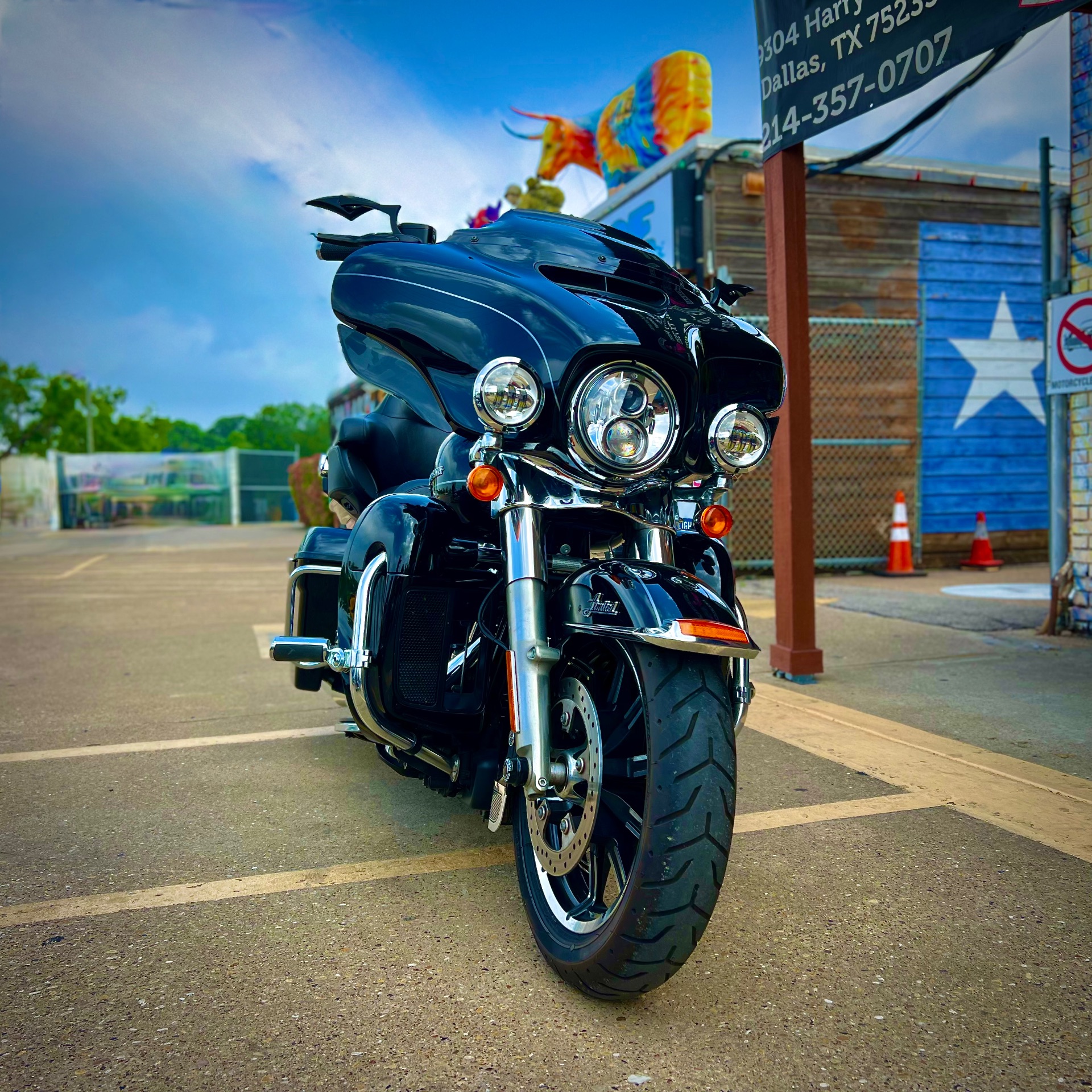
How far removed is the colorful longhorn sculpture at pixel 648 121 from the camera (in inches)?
476

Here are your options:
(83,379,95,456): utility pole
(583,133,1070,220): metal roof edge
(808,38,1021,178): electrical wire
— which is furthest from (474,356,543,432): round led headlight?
(83,379,95,456): utility pole

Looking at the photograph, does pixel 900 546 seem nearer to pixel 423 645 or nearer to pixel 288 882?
pixel 423 645

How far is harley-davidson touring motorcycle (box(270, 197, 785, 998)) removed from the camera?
1990 millimetres

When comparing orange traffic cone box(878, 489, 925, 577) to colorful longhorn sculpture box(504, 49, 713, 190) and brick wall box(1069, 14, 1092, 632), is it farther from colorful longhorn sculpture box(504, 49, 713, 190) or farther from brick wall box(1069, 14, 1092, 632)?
colorful longhorn sculpture box(504, 49, 713, 190)

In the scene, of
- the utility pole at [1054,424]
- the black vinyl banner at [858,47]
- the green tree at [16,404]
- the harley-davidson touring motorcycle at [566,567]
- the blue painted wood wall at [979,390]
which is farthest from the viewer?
the green tree at [16,404]

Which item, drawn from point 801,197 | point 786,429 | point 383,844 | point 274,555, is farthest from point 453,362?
point 274,555

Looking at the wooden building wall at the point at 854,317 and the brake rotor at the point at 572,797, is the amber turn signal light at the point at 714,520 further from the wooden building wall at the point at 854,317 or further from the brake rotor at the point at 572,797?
the wooden building wall at the point at 854,317

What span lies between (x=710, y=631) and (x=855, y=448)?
8.74 metres

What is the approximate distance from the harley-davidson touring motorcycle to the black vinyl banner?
1938 mm

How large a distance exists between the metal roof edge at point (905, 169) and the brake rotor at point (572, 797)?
8.66 m

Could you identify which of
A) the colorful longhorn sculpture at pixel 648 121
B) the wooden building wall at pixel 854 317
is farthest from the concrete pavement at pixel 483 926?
the colorful longhorn sculpture at pixel 648 121

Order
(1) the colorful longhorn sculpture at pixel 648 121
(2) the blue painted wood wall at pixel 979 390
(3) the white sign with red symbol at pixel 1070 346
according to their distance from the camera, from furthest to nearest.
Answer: (1) the colorful longhorn sculpture at pixel 648 121, (2) the blue painted wood wall at pixel 979 390, (3) the white sign with red symbol at pixel 1070 346

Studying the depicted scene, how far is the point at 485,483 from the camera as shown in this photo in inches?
91.4

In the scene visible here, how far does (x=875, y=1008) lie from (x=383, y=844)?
1528 millimetres
